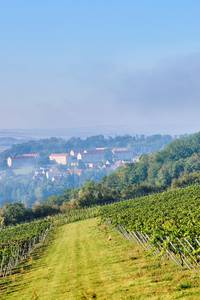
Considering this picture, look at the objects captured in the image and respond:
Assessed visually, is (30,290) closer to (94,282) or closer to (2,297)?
(2,297)

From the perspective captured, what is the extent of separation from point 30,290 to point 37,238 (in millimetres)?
39970

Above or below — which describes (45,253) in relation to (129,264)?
below

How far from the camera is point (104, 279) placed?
29.0 metres

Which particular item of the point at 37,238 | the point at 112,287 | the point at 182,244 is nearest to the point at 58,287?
the point at 112,287

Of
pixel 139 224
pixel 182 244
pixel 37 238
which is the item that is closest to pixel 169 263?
pixel 182 244

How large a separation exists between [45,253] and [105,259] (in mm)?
15371

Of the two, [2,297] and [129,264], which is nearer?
[2,297]

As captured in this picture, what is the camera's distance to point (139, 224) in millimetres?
46656

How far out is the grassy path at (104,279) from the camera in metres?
22.9

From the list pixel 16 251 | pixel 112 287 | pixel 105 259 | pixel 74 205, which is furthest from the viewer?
pixel 74 205

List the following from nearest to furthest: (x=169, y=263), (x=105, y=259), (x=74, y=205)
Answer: (x=169, y=263)
(x=105, y=259)
(x=74, y=205)

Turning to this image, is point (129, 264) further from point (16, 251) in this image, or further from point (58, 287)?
point (16, 251)

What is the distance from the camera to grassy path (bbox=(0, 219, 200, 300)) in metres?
22.9

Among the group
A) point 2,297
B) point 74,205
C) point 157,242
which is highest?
point 157,242
